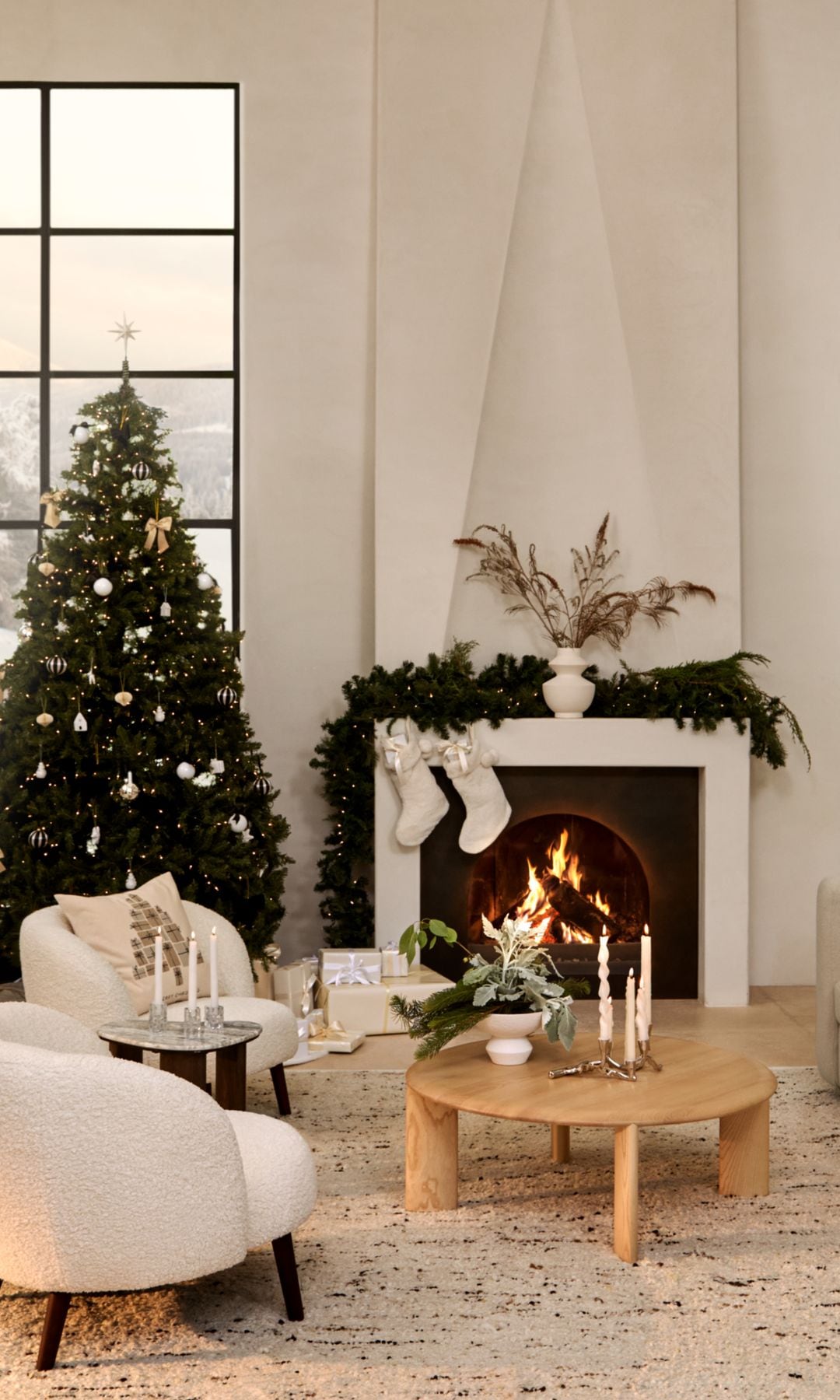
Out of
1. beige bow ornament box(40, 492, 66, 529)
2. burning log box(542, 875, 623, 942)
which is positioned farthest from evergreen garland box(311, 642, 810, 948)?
beige bow ornament box(40, 492, 66, 529)

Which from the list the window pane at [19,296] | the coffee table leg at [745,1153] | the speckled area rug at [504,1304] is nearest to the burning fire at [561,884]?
the speckled area rug at [504,1304]

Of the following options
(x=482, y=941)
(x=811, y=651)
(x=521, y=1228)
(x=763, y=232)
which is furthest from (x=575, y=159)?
(x=521, y=1228)

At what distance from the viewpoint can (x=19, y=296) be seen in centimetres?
698

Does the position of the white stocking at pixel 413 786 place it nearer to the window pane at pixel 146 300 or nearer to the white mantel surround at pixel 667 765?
the white mantel surround at pixel 667 765

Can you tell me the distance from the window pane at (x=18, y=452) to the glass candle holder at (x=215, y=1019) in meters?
3.92

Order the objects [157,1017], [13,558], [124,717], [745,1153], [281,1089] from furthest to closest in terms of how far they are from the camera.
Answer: [13,558]
[124,717]
[281,1089]
[745,1153]
[157,1017]

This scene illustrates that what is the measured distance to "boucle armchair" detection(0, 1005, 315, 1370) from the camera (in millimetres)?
2738

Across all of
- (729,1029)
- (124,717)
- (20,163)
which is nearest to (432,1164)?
(729,1029)

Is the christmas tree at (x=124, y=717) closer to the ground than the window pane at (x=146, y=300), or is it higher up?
closer to the ground

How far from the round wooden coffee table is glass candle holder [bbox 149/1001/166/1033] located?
0.69m

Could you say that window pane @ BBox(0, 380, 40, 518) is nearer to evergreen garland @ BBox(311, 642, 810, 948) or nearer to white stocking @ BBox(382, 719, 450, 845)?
evergreen garland @ BBox(311, 642, 810, 948)

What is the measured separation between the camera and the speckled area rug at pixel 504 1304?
2.76 meters

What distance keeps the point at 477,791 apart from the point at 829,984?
2033 millimetres

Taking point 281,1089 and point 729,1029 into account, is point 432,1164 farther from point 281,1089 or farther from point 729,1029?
point 729,1029
